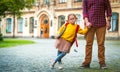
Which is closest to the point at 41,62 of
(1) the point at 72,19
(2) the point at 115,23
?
(1) the point at 72,19

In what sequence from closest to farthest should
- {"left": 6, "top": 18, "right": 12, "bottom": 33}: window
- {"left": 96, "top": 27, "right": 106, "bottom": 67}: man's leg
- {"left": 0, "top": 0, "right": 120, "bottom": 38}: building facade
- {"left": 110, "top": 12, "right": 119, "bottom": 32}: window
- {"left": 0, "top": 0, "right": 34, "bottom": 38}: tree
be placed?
{"left": 96, "top": 27, "right": 106, "bottom": 67}: man's leg → {"left": 0, "top": 0, "right": 34, "bottom": 38}: tree → {"left": 110, "top": 12, "right": 119, "bottom": 32}: window → {"left": 0, "top": 0, "right": 120, "bottom": 38}: building facade → {"left": 6, "top": 18, "right": 12, "bottom": 33}: window

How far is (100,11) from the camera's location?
9930 mm

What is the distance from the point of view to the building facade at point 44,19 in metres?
51.8

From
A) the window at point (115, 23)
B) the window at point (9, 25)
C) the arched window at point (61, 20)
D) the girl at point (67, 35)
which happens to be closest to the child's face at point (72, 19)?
the girl at point (67, 35)

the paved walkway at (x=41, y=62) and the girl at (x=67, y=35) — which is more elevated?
the girl at (x=67, y=35)

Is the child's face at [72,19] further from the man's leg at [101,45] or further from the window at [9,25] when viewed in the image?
the window at [9,25]

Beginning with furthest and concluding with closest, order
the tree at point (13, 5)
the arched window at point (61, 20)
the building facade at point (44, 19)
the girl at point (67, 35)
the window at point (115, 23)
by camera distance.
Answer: the arched window at point (61, 20) < the building facade at point (44, 19) < the window at point (115, 23) < the tree at point (13, 5) < the girl at point (67, 35)

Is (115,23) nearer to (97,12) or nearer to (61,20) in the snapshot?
(61,20)

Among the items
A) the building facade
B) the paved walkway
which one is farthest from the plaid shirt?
the building facade

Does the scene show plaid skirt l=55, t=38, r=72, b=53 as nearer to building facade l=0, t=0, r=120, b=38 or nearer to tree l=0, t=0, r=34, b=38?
tree l=0, t=0, r=34, b=38

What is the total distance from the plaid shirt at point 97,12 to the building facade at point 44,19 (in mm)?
39612

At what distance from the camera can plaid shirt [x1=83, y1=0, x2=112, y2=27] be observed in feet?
32.4

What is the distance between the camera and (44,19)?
2168 inches

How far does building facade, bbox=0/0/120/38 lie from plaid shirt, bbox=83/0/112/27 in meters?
39.6
